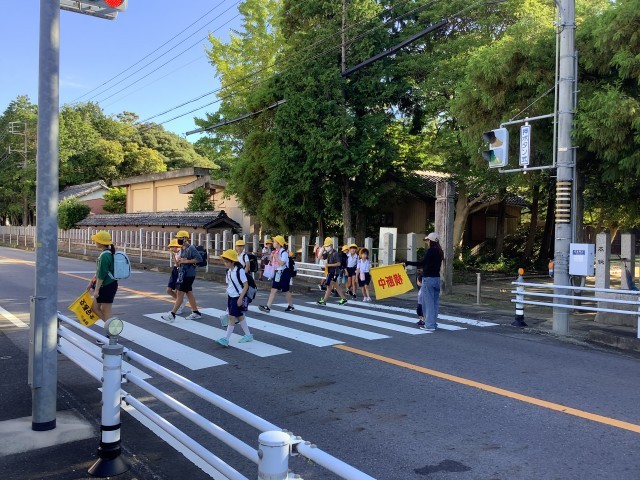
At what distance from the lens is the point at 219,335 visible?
9.39 m

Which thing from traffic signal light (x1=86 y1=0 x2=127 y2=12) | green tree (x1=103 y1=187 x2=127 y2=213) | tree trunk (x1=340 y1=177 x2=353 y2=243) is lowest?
tree trunk (x1=340 y1=177 x2=353 y2=243)

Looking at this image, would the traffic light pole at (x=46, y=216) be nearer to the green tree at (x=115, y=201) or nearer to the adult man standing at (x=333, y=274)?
the adult man standing at (x=333, y=274)

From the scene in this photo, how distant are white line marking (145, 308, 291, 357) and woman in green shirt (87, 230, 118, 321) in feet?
5.77

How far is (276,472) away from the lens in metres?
2.34

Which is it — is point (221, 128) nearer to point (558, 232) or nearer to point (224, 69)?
point (224, 69)

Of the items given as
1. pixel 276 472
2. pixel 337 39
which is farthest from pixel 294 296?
pixel 276 472

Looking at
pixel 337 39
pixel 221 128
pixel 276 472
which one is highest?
pixel 337 39

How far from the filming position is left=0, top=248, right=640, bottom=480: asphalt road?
4.36 metres

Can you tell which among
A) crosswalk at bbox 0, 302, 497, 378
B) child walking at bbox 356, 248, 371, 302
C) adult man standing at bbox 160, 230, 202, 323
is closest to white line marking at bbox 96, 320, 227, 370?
crosswalk at bbox 0, 302, 497, 378

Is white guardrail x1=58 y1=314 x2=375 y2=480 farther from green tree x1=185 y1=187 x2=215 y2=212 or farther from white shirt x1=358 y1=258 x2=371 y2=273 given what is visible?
green tree x1=185 y1=187 x2=215 y2=212

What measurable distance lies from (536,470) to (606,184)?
42.6ft

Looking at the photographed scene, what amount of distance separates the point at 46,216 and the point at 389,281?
10.1 meters

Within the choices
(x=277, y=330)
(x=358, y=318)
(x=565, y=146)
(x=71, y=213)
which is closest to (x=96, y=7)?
(x=277, y=330)

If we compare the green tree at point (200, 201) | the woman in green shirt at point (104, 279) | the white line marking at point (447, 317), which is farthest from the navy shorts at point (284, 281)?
the green tree at point (200, 201)
